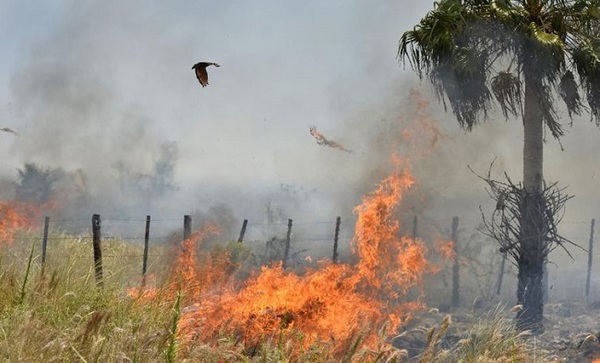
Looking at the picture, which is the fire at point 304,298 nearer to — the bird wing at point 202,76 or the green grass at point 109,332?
the green grass at point 109,332

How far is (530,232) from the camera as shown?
14500 mm

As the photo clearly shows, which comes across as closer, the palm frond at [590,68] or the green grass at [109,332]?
the green grass at [109,332]

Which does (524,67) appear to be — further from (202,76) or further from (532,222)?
(202,76)

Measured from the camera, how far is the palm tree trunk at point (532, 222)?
1431 centimetres

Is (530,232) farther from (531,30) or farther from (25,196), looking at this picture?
(25,196)

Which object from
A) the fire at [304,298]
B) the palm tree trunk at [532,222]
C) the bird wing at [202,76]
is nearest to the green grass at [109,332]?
the fire at [304,298]

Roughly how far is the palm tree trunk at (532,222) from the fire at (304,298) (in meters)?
2.38

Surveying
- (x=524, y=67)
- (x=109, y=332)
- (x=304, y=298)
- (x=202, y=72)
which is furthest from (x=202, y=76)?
(x=524, y=67)

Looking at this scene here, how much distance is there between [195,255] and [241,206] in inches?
1205

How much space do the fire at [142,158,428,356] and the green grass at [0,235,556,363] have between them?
0.57ft

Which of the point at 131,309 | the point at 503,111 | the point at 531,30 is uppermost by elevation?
the point at 531,30

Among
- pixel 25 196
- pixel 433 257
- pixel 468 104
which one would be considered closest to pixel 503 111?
pixel 468 104

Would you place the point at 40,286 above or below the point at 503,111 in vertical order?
below

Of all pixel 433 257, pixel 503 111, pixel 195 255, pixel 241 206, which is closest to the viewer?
pixel 503 111
